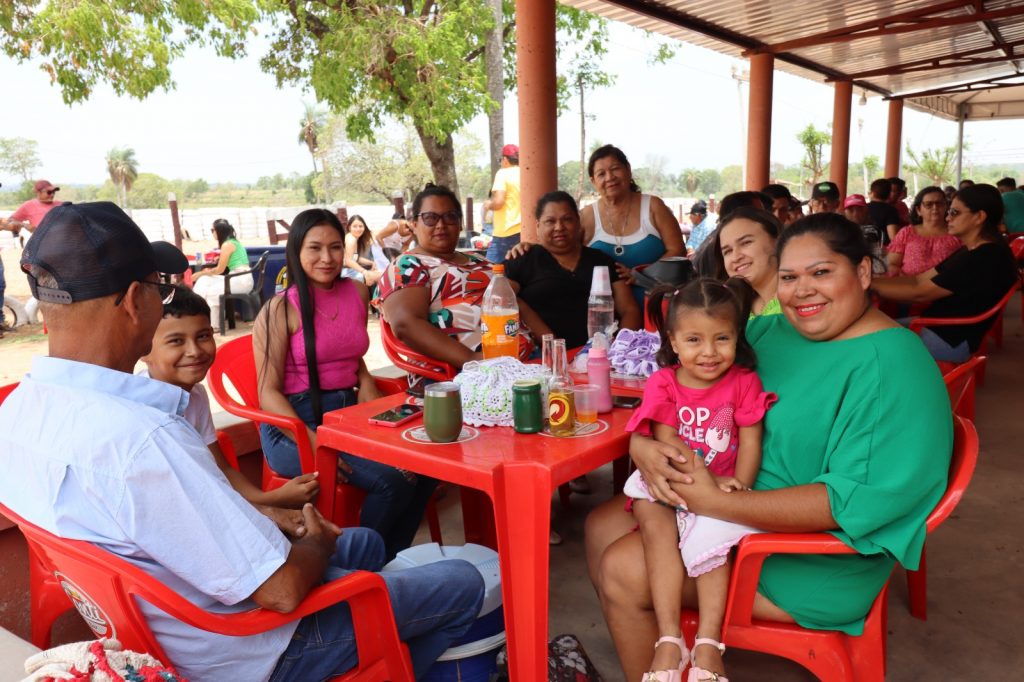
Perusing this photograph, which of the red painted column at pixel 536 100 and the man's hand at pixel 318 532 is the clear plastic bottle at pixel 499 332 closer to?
the man's hand at pixel 318 532

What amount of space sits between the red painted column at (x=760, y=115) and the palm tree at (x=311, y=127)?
35.8 meters

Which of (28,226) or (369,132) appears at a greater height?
(369,132)

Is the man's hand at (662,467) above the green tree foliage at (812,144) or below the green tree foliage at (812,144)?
below

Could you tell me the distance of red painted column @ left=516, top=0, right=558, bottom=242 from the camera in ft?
17.2

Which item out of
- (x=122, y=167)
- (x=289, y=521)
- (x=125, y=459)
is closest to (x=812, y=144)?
(x=122, y=167)

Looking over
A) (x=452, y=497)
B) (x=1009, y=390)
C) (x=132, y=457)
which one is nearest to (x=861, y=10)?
(x=1009, y=390)

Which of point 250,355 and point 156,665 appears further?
point 250,355

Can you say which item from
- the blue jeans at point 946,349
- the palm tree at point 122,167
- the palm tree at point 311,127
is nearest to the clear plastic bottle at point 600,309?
the blue jeans at point 946,349

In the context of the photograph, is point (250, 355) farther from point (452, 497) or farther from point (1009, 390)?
point (1009, 390)

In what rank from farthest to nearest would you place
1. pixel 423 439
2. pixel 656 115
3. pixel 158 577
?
pixel 656 115, pixel 423 439, pixel 158 577

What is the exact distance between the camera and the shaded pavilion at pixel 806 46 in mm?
5328

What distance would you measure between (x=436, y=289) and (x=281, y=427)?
88 cm

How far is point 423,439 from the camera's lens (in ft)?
6.46

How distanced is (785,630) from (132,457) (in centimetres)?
147
